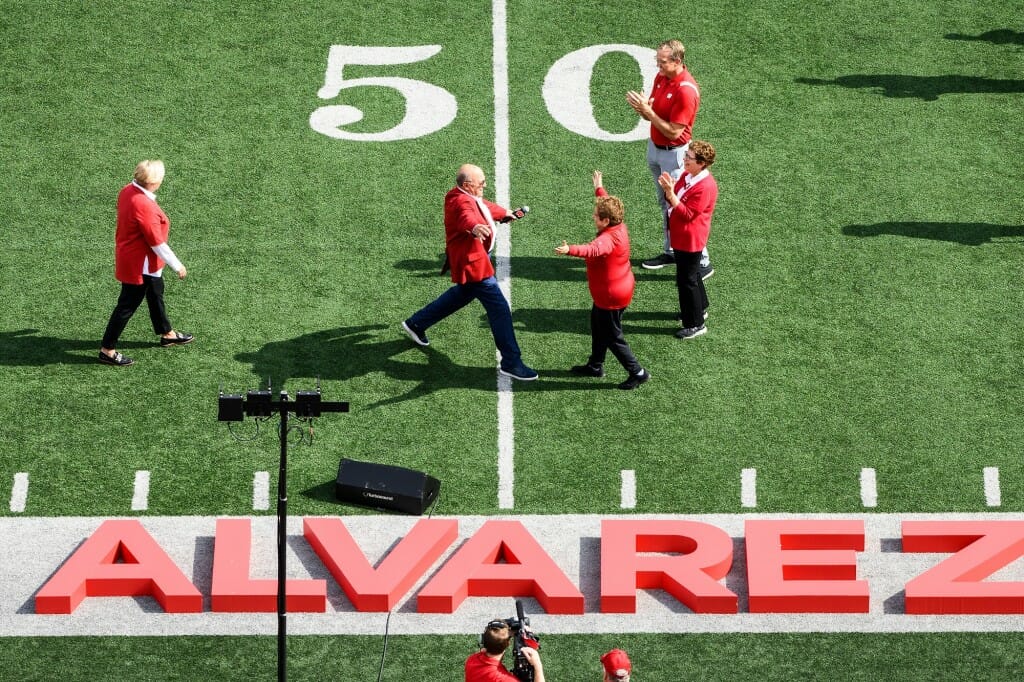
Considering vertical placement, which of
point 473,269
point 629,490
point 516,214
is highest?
point 516,214

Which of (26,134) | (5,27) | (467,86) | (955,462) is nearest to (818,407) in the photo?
(955,462)

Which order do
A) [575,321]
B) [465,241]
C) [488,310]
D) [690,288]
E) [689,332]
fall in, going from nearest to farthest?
[465,241], [488,310], [690,288], [689,332], [575,321]

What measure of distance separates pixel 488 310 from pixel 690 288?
1.89 metres

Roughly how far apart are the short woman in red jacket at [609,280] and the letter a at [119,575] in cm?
402

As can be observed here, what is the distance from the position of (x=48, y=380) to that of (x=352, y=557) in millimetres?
3627

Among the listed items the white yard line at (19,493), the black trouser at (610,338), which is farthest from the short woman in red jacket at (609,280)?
the white yard line at (19,493)

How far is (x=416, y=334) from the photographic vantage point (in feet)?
55.7

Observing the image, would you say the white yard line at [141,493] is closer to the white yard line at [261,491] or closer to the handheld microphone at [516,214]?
the white yard line at [261,491]

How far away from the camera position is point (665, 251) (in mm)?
18312

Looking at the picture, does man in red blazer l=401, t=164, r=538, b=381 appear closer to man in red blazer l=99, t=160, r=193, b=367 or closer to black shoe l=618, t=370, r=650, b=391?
black shoe l=618, t=370, r=650, b=391

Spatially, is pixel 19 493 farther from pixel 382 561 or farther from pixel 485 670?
pixel 485 670

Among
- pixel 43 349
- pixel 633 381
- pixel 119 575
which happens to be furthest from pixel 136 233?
pixel 633 381

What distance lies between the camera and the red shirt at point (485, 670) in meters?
12.4

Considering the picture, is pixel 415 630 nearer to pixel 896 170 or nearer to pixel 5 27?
pixel 896 170
